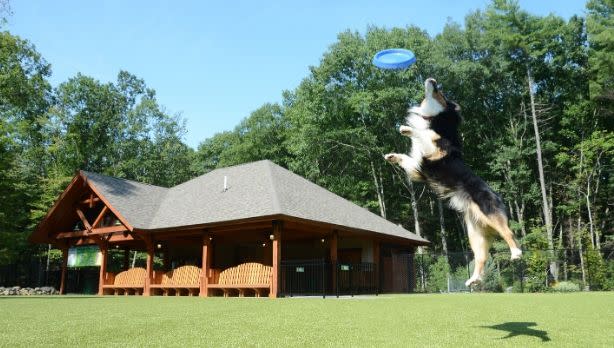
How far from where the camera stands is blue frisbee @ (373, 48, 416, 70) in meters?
5.05

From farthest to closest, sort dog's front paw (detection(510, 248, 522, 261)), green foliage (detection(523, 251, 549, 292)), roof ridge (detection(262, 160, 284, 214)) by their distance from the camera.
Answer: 1. green foliage (detection(523, 251, 549, 292))
2. roof ridge (detection(262, 160, 284, 214))
3. dog's front paw (detection(510, 248, 522, 261))

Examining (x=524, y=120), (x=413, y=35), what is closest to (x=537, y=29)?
(x=524, y=120)

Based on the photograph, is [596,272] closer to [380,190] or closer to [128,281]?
[380,190]

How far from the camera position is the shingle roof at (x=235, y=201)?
17.6m

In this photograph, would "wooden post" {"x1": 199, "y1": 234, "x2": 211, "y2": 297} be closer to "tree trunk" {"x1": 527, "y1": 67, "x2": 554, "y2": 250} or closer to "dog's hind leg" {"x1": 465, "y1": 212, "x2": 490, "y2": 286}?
"dog's hind leg" {"x1": 465, "y1": 212, "x2": 490, "y2": 286}

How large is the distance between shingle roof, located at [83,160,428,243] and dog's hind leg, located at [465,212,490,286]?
11776mm

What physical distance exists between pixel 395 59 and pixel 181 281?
16322 millimetres

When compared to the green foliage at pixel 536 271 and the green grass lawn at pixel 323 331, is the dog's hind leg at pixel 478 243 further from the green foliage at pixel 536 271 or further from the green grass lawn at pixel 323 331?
the green foliage at pixel 536 271

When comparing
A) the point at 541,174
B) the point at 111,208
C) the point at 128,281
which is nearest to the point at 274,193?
the point at 111,208

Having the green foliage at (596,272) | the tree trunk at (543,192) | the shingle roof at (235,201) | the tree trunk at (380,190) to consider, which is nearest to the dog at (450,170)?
the shingle roof at (235,201)

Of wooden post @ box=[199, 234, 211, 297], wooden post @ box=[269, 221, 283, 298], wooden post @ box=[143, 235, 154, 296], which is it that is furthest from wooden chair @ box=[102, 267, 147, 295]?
wooden post @ box=[269, 221, 283, 298]

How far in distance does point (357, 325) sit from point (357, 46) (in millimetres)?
29590

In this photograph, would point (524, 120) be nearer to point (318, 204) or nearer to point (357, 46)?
point (357, 46)

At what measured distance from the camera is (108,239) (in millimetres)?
22391
